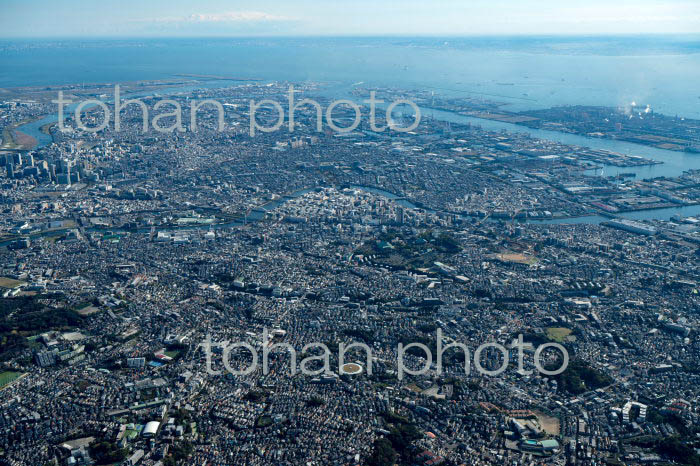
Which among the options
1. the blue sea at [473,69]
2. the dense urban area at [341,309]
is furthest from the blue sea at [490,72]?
the dense urban area at [341,309]

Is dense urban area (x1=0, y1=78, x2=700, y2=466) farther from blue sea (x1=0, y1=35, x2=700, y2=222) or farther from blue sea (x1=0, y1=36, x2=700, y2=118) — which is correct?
blue sea (x1=0, y1=36, x2=700, y2=118)

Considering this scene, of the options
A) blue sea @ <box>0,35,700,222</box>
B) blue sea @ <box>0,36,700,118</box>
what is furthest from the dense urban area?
blue sea @ <box>0,36,700,118</box>

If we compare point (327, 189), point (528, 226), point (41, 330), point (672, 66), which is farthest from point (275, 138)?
point (672, 66)

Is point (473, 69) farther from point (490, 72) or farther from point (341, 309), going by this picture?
point (341, 309)

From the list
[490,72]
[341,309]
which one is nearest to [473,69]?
[490,72]

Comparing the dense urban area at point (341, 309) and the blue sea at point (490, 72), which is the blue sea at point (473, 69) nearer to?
the blue sea at point (490, 72)
